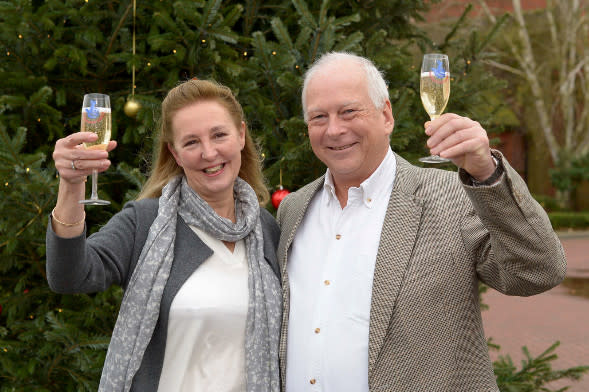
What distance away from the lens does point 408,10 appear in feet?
13.7

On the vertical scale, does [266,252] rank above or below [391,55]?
below

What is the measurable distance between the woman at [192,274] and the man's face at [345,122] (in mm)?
383

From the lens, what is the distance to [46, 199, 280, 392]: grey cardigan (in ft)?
6.69

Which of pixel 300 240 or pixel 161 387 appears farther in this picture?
pixel 300 240

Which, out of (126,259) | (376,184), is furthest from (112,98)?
(376,184)

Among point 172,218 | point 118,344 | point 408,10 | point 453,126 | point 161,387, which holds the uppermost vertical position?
point 408,10

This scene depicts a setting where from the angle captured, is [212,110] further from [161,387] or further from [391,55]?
[391,55]

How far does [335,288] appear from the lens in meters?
2.34

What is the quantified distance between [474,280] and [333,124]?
0.84 metres

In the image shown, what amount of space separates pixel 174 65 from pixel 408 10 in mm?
1717

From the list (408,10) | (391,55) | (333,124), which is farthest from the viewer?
(408,10)

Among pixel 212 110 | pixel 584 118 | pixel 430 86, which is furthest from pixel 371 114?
pixel 584 118

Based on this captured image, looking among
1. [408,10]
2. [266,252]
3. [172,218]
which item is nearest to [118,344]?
[172,218]

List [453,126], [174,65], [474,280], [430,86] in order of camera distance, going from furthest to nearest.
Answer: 1. [174,65]
2. [474,280]
3. [430,86]
4. [453,126]
